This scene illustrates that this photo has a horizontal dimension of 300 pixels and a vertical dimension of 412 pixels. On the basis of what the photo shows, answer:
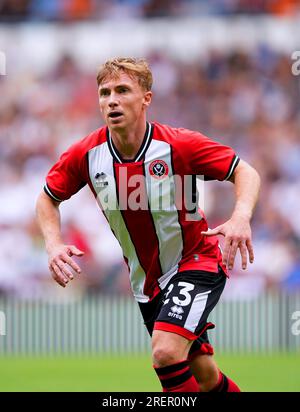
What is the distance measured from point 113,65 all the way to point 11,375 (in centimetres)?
612

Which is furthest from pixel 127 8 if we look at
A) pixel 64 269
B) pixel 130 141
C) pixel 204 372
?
pixel 64 269

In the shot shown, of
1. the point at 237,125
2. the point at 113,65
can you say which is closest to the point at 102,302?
the point at 237,125

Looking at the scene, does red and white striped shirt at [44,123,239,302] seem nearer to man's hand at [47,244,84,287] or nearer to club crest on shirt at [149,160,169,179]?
club crest on shirt at [149,160,169,179]

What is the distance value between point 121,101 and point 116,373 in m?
6.18

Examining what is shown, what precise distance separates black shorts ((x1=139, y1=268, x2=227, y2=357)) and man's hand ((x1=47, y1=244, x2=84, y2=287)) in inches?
29.1

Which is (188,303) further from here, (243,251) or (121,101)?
(121,101)

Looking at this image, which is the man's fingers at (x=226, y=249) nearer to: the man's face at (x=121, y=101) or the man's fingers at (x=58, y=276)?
the man's fingers at (x=58, y=276)

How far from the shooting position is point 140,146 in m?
7.73

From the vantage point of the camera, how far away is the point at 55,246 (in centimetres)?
741

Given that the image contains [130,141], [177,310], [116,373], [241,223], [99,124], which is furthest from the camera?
[99,124]

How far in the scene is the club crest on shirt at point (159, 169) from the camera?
7.63 metres

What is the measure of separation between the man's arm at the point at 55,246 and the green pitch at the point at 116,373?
139 inches

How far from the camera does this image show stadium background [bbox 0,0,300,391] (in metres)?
15.5

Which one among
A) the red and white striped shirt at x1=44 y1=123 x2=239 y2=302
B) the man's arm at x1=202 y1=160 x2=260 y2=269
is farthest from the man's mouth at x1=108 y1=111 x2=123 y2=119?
the man's arm at x1=202 y1=160 x2=260 y2=269
